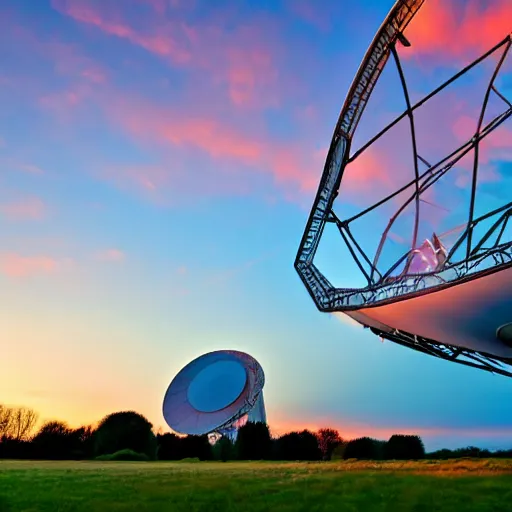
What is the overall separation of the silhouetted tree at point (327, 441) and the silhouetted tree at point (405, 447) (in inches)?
331

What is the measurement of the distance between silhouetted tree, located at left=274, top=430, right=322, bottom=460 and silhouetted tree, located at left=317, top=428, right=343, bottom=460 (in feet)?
5.78

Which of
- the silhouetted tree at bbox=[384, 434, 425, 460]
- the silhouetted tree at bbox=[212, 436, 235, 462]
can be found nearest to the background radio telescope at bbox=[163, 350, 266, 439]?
the silhouetted tree at bbox=[212, 436, 235, 462]

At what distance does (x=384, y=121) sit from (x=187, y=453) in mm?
43124

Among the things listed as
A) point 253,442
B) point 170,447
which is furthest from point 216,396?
point 170,447

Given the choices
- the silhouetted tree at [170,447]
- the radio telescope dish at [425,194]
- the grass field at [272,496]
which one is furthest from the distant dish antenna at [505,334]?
the silhouetted tree at [170,447]

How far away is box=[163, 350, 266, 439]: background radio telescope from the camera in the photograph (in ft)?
151

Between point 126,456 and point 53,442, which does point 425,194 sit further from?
point 53,442

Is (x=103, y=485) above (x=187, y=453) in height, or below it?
below

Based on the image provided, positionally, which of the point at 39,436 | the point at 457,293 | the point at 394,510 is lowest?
the point at 394,510

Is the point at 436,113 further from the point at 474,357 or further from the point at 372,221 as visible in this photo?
the point at 474,357

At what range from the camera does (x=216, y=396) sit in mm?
47594

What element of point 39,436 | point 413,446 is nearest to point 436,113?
point 413,446

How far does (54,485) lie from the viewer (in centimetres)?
1514

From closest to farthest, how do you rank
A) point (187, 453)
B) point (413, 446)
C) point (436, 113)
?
point (436, 113) < point (413, 446) < point (187, 453)
